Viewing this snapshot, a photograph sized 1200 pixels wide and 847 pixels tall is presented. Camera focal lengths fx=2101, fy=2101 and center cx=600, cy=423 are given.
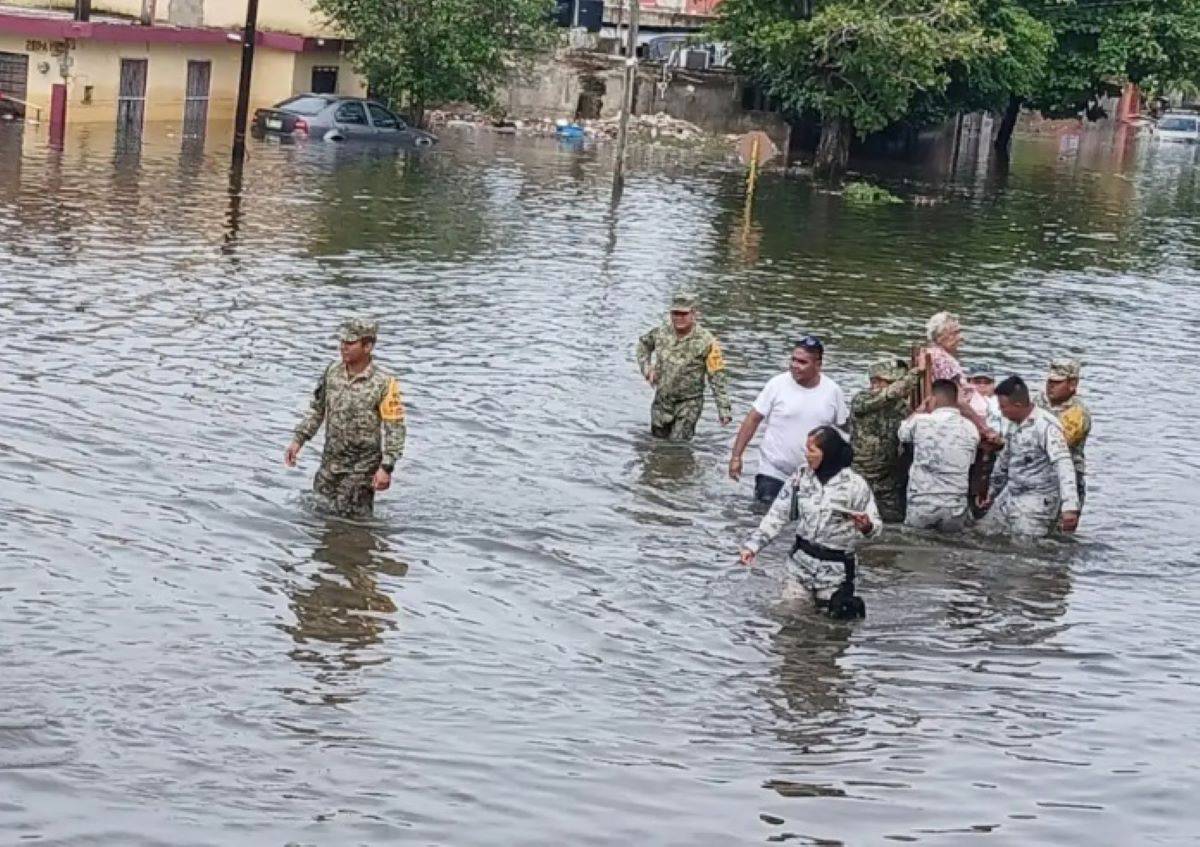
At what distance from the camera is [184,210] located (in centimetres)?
2997

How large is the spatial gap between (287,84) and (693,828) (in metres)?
46.1

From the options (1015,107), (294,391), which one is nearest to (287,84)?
(1015,107)

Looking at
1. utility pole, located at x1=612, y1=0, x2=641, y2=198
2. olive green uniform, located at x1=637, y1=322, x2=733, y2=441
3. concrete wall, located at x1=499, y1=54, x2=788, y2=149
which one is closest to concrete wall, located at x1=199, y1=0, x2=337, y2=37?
concrete wall, located at x1=499, y1=54, x2=788, y2=149

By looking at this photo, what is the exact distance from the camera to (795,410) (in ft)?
46.1

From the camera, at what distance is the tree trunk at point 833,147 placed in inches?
2034

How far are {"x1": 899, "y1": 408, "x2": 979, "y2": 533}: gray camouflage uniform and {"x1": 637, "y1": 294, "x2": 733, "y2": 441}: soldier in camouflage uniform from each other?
2.43 metres

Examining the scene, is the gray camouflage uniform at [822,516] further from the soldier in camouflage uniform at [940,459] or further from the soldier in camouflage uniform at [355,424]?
the soldier in camouflage uniform at [355,424]

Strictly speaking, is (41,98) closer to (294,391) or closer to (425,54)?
(425,54)

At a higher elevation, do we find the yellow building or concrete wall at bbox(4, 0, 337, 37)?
concrete wall at bbox(4, 0, 337, 37)

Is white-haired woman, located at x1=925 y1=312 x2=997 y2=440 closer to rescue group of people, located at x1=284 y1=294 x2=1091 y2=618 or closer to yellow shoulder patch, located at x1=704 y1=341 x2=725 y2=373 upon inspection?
rescue group of people, located at x1=284 y1=294 x2=1091 y2=618

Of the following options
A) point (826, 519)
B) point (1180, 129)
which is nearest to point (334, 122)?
point (826, 519)

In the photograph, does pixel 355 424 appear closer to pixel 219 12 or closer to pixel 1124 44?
pixel 219 12

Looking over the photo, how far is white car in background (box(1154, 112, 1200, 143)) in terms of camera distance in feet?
287

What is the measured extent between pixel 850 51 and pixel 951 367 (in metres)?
37.4
